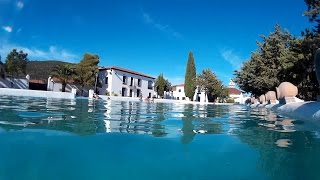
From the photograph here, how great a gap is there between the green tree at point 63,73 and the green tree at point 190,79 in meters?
28.7

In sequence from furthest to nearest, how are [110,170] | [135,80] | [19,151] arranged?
[135,80] < [19,151] < [110,170]

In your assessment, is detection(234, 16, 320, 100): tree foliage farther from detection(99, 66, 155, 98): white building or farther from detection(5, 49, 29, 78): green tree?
detection(5, 49, 29, 78): green tree

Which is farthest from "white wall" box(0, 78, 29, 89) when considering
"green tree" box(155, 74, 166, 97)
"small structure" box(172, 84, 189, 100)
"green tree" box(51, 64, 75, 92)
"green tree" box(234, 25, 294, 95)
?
"small structure" box(172, 84, 189, 100)

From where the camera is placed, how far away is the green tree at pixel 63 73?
48.0m

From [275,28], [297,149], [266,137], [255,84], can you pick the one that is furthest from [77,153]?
[275,28]

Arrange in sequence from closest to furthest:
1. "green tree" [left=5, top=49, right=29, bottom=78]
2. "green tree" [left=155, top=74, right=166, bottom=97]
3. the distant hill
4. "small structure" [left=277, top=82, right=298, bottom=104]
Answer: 1. "small structure" [left=277, top=82, right=298, bottom=104]
2. "green tree" [left=5, top=49, right=29, bottom=78]
3. the distant hill
4. "green tree" [left=155, top=74, right=166, bottom=97]

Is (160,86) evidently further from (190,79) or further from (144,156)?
(144,156)

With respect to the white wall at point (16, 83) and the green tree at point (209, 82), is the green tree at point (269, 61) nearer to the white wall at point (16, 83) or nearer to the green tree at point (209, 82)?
the white wall at point (16, 83)

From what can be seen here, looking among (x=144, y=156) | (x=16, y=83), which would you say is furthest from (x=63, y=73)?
(x=144, y=156)

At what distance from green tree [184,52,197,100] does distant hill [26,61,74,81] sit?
94.3 ft

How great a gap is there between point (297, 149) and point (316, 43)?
51.2 ft

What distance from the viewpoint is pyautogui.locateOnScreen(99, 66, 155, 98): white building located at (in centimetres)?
5841

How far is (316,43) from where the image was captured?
17578 millimetres

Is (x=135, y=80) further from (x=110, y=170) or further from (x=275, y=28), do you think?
(x=110, y=170)
